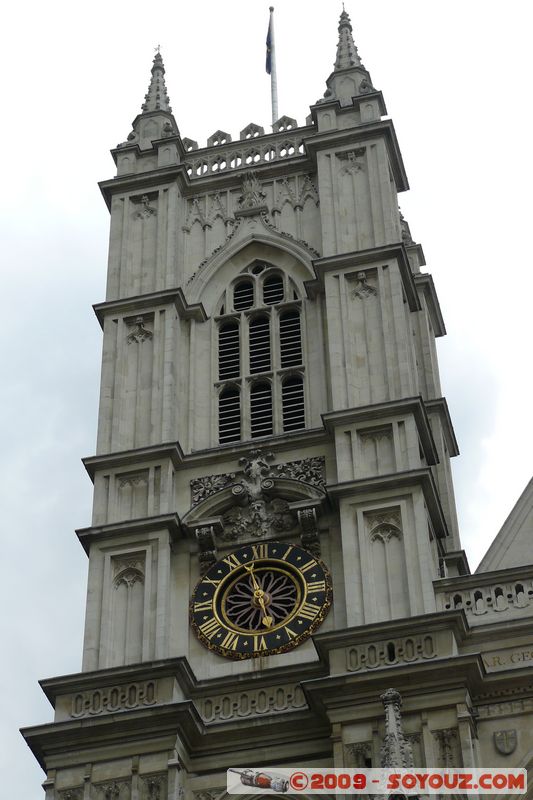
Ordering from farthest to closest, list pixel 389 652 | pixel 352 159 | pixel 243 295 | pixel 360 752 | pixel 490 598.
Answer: pixel 352 159
pixel 243 295
pixel 490 598
pixel 389 652
pixel 360 752

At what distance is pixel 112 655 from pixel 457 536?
9363 millimetres

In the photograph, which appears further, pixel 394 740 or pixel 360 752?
pixel 360 752

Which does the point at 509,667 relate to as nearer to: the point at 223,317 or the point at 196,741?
the point at 196,741

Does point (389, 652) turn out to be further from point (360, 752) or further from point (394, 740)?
point (394, 740)

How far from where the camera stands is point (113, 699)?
30688 mm

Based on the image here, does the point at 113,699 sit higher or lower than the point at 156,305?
lower

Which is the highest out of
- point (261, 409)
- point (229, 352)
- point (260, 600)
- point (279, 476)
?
point (229, 352)

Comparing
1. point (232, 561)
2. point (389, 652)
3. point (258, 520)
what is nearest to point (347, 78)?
point (258, 520)

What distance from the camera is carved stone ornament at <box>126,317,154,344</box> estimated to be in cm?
3747

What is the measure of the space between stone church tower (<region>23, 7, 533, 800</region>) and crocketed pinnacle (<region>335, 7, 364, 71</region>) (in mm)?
77

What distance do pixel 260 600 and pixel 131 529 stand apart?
9.62 feet

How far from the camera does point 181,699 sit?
30.6 metres

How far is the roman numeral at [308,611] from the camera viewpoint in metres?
32.0

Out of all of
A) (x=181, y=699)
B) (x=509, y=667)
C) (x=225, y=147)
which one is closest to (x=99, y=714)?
(x=181, y=699)
